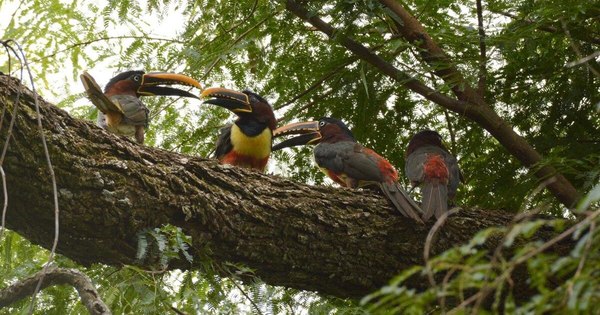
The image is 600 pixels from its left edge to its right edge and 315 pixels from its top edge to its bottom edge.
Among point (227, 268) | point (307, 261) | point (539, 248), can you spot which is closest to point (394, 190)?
point (307, 261)

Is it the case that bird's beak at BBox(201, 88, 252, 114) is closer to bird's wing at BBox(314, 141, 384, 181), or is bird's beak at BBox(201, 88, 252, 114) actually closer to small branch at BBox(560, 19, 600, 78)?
bird's wing at BBox(314, 141, 384, 181)

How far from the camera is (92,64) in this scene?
608 cm

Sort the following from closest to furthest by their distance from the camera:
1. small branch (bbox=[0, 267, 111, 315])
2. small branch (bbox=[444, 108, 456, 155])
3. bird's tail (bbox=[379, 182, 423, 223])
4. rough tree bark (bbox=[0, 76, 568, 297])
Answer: small branch (bbox=[0, 267, 111, 315]) < rough tree bark (bbox=[0, 76, 568, 297]) < bird's tail (bbox=[379, 182, 423, 223]) < small branch (bbox=[444, 108, 456, 155])

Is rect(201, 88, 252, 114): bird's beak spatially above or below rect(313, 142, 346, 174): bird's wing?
above

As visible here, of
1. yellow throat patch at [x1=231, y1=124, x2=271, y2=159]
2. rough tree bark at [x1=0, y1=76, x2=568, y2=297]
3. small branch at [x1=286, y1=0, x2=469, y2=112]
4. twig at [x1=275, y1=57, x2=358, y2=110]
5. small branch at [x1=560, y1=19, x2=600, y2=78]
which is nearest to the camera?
small branch at [x1=560, y1=19, x2=600, y2=78]

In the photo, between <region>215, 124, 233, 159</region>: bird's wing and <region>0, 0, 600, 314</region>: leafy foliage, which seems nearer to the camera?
<region>0, 0, 600, 314</region>: leafy foliage

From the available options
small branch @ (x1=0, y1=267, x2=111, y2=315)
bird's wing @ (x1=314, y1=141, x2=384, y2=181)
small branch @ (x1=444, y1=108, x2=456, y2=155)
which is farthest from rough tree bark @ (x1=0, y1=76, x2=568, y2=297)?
small branch @ (x1=444, y1=108, x2=456, y2=155)

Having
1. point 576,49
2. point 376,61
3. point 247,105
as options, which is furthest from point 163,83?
point 576,49

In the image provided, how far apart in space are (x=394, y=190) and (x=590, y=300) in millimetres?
3360

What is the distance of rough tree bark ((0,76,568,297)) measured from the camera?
4012 millimetres

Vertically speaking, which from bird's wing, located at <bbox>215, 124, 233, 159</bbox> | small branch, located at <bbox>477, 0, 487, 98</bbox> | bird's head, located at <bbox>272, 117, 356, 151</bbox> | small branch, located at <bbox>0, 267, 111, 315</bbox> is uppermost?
small branch, located at <bbox>477, 0, 487, 98</bbox>

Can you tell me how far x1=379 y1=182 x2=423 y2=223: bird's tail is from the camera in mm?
5043

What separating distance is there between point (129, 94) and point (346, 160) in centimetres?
173

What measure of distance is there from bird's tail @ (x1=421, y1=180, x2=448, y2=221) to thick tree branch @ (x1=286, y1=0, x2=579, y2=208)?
0.48m
